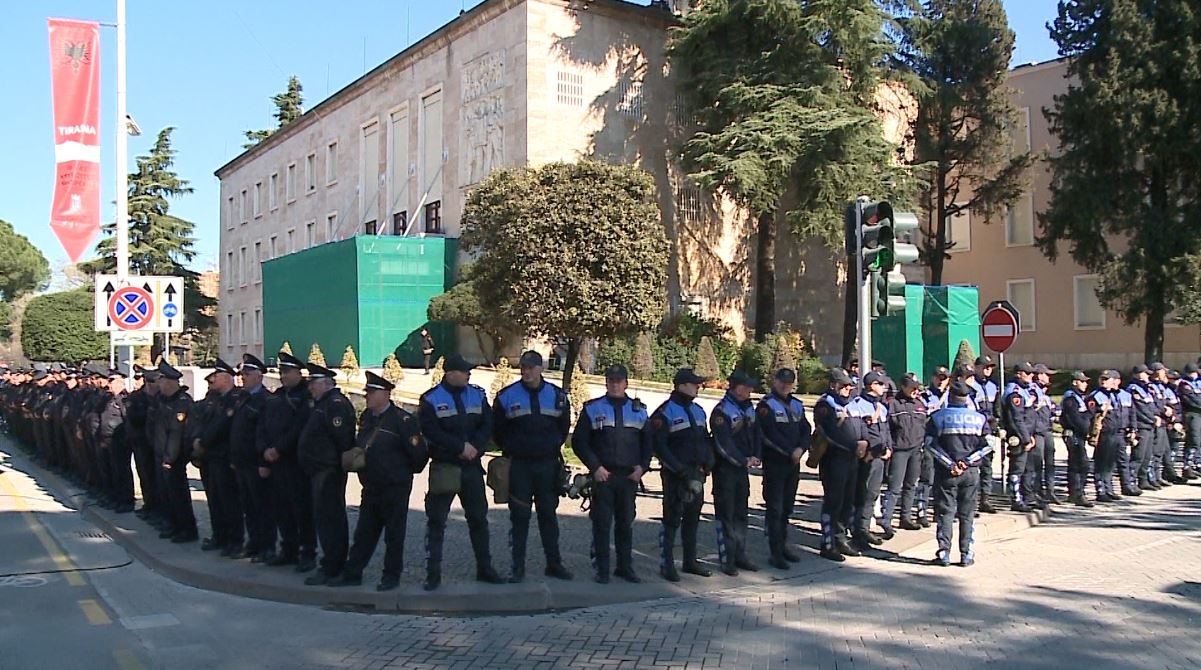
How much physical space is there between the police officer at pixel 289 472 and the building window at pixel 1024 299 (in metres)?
39.3

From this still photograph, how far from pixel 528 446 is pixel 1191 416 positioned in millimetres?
11580

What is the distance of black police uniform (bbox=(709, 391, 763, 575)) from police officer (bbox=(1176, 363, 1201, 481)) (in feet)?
30.2

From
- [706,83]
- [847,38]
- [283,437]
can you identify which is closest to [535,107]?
[706,83]

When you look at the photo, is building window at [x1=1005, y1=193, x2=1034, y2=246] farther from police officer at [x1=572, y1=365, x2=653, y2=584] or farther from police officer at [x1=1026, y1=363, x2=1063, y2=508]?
police officer at [x1=572, y1=365, x2=653, y2=584]

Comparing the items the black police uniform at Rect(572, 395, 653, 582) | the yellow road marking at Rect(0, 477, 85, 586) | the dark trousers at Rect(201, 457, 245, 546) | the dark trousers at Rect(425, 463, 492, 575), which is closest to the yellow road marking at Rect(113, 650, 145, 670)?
the dark trousers at Rect(425, 463, 492, 575)

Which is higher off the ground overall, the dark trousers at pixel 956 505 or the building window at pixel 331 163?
the building window at pixel 331 163

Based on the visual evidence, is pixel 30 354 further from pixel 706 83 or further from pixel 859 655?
pixel 859 655

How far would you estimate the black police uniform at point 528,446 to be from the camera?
836cm

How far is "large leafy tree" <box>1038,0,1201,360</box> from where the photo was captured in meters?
29.0

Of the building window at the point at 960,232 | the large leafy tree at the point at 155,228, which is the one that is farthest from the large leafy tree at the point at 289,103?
the building window at the point at 960,232

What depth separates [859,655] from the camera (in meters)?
6.47

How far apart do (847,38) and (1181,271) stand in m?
12.3

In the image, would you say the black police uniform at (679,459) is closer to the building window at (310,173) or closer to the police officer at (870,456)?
the police officer at (870,456)

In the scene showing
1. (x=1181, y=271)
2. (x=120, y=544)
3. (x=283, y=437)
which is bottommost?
(x=120, y=544)
